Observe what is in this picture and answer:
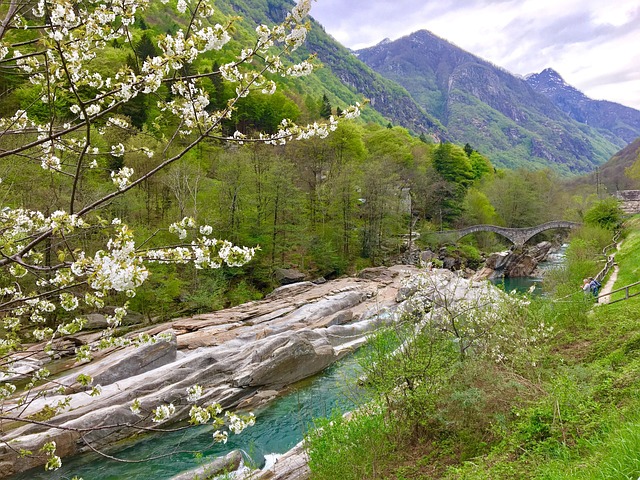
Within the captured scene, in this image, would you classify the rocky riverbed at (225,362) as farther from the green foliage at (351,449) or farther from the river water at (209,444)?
the green foliage at (351,449)

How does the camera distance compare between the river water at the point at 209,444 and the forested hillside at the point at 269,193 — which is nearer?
the river water at the point at 209,444

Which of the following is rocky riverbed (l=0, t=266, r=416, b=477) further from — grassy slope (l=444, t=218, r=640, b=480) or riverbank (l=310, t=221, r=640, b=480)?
grassy slope (l=444, t=218, r=640, b=480)

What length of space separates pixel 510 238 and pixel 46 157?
2005 inches

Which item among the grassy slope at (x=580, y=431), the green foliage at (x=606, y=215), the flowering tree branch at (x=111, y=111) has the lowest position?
the grassy slope at (x=580, y=431)

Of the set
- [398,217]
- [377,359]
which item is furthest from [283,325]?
[398,217]

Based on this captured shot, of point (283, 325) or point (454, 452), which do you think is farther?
point (283, 325)

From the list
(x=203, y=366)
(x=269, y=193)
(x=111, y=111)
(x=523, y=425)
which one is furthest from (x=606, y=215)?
(x=111, y=111)

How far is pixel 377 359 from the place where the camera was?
7875 mm

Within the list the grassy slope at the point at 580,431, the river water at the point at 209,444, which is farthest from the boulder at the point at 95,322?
the grassy slope at the point at 580,431

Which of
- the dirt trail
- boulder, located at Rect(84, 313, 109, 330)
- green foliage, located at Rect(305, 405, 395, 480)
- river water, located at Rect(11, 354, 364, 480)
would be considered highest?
boulder, located at Rect(84, 313, 109, 330)

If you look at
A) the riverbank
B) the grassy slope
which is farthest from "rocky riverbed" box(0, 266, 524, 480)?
the grassy slope

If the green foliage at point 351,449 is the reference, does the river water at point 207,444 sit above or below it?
below

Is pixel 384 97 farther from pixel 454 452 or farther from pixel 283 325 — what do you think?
pixel 454 452

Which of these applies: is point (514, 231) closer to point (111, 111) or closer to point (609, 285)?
point (609, 285)
